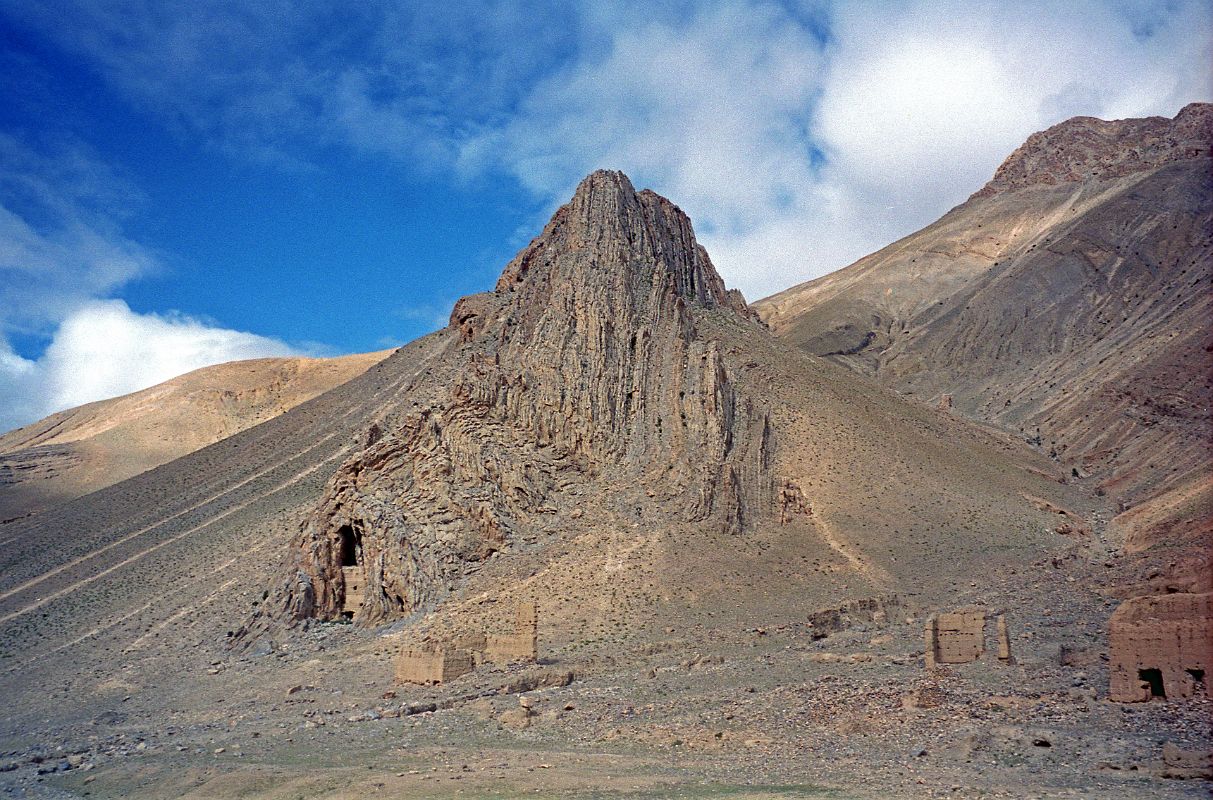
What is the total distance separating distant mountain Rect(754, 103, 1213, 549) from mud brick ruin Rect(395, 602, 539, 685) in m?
17.7

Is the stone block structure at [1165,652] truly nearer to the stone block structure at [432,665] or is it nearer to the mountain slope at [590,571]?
the mountain slope at [590,571]

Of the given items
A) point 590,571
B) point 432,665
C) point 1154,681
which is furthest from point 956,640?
point 590,571

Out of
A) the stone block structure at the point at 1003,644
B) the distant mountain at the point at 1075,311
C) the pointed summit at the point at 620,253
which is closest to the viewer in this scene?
the stone block structure at the point at 1003,644

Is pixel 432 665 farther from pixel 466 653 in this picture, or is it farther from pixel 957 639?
pixel 957 639

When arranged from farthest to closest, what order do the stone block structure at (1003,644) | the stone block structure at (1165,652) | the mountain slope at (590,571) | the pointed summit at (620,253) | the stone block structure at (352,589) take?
the pointed summit at (620,253)
the stone block structure at (352,589)
the stone block structure at (1003,644)
the mountain slope at (590,571)
the stone block structure at (1165,652)

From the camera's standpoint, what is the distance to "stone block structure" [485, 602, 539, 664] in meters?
27.1

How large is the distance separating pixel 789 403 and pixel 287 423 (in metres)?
33.3

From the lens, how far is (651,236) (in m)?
49.2

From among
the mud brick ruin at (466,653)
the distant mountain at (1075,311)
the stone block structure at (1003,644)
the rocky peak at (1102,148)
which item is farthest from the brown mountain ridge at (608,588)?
the rocky peak at (1102,148)

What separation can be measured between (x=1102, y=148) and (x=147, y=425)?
104 meters

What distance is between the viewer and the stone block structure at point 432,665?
25906 millimetres

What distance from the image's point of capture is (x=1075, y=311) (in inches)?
3440

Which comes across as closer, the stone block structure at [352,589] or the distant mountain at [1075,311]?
the stone block structure at [352,589]

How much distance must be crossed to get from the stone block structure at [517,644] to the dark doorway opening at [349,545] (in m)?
10.6
